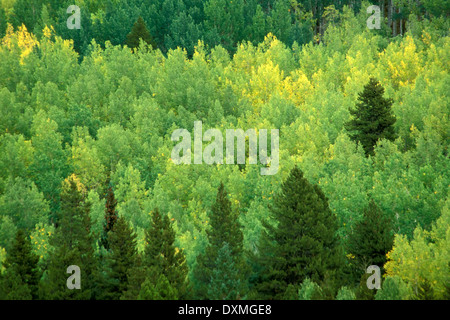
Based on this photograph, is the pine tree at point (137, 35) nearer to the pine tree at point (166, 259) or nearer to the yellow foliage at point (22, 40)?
the yellow foliage at point (22, 40)

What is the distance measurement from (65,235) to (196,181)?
21924 millimetres

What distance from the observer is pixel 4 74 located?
10250 centimetres

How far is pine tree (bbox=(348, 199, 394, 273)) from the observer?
47.2m

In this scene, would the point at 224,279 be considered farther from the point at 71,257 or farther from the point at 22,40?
the point at 22,40

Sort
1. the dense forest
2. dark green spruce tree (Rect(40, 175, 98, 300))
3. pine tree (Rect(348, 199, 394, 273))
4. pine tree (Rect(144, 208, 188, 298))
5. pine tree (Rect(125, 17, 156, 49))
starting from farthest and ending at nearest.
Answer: pine tree (Rect(125, 17, 156, 49)) < pine tree (Rect(348, 199, 394, 273)) < the dense forest < dark green spruce tree (Rect(40, 175, 98, 300)) < pine tree (Rect(144, 208, 188, 298))

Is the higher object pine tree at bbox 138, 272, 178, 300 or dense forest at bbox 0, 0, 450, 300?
dense forest at bbox 0, 0, 450, 300

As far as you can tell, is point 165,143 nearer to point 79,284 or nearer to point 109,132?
point 109,132

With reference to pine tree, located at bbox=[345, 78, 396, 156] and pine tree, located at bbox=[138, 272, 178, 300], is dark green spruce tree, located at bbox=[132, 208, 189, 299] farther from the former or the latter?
pine tree, located at bbox=[345, 78, 396, 156]

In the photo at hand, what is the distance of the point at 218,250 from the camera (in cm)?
4394

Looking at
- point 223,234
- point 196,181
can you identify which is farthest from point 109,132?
point 223,234

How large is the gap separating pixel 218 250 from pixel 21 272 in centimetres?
1392

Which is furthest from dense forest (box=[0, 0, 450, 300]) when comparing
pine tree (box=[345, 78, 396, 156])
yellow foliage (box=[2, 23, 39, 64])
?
yellow foliage (box=[2, 23, 39, 64])

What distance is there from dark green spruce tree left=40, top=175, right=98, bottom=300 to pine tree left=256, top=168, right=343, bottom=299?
12.2m

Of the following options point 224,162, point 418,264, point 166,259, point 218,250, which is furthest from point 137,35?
point 418,264
